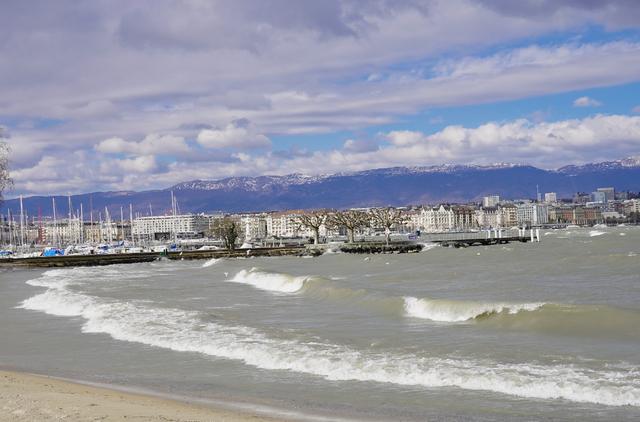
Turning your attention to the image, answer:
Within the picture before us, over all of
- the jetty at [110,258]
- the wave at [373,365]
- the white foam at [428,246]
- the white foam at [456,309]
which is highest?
the wave at [373,365]

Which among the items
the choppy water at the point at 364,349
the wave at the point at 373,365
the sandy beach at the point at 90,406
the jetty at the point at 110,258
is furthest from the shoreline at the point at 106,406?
the jetty at the point at 110,258

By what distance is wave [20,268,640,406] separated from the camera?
483 inches

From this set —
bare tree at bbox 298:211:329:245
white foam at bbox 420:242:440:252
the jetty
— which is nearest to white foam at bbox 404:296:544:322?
the jetty

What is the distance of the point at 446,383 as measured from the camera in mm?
13102

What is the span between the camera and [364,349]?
16859mm

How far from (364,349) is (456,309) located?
7.24m

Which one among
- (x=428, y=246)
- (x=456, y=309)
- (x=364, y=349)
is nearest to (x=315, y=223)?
(x=428, y=246)

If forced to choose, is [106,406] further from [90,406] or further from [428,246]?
[428,246]

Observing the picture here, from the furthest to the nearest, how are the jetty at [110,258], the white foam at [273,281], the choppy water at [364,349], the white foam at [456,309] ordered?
the jetty at [110,258], the white foam at [273,281], the white foam at [456,309], the choppy water at [364,349]

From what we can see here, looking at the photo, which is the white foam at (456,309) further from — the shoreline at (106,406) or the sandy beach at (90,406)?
the sandy beach at (90,406)

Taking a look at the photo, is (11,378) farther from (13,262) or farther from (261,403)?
(13,262)

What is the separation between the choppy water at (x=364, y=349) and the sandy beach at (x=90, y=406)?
106cm

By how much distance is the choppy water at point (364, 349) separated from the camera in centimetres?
1194

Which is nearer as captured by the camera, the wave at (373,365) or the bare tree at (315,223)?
the wave at (373,365)
